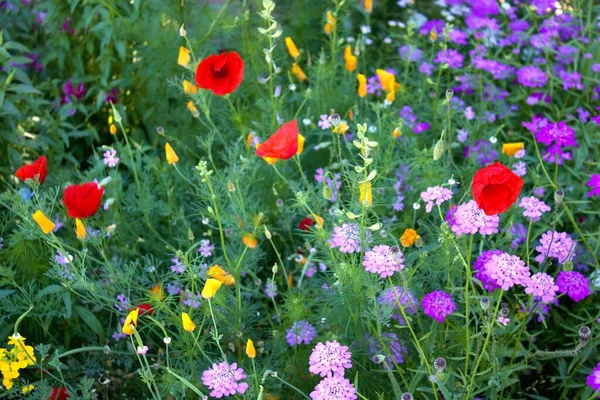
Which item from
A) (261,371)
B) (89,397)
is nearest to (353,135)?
(261,371)

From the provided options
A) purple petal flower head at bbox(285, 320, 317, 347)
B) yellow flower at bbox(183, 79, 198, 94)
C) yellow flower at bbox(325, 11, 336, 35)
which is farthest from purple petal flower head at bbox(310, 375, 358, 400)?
yellow flower at bbox(325, 11, 336, 35)

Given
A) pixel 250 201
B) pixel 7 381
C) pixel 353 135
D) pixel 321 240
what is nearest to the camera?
pixel 7 381

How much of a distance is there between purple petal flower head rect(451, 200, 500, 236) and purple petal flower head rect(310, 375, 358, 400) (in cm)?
38

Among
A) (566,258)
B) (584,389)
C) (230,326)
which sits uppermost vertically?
(566,258)

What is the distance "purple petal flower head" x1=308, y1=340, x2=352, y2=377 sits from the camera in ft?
5.02

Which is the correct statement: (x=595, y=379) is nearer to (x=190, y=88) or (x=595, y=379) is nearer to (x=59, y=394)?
(x=59, y=394)

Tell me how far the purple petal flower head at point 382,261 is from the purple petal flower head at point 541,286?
272 mm

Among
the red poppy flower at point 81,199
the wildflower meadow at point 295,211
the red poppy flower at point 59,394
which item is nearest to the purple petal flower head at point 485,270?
the wildflower meadow at point 295,211

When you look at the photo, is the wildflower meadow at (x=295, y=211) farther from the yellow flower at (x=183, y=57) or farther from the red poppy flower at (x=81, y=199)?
the yellow flower at (x=183, y=57)

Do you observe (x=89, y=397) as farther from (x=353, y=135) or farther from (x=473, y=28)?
(x=473, y=28)

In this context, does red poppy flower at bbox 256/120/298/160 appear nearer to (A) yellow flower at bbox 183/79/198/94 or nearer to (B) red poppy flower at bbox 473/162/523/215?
(B) red poppy flower at bbox 473/162/523/215

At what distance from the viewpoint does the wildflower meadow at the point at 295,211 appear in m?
1.69

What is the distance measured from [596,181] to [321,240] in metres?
0.70

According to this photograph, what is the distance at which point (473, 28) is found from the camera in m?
2.95
